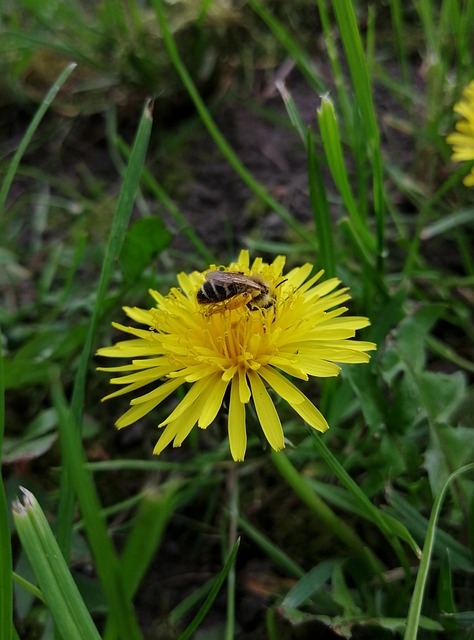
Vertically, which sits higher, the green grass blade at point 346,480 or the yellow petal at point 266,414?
the yellow petal at point 266,414

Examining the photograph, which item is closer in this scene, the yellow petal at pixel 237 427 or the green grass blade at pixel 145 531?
the green grass blade at pixel 145 531

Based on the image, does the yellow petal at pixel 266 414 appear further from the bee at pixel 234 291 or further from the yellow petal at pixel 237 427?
the bee at pixel 234 291

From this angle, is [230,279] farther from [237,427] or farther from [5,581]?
[5,581]

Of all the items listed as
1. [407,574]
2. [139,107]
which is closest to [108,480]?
[407,574]

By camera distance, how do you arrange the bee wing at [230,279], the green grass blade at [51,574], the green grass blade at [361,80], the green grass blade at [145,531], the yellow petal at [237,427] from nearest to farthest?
1. the green grass blade at [145,531]
2. the green grass blade at [51,574]
3. the yellow petal at [237,427]
4. the bee wing at [230,279]
5. the green grass blade at [361,80]

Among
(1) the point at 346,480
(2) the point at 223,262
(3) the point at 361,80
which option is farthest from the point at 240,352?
(2) the point at 223,262

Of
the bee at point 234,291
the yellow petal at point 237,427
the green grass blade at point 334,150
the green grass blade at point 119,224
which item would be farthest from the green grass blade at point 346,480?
the green grass blade at point 334,150
